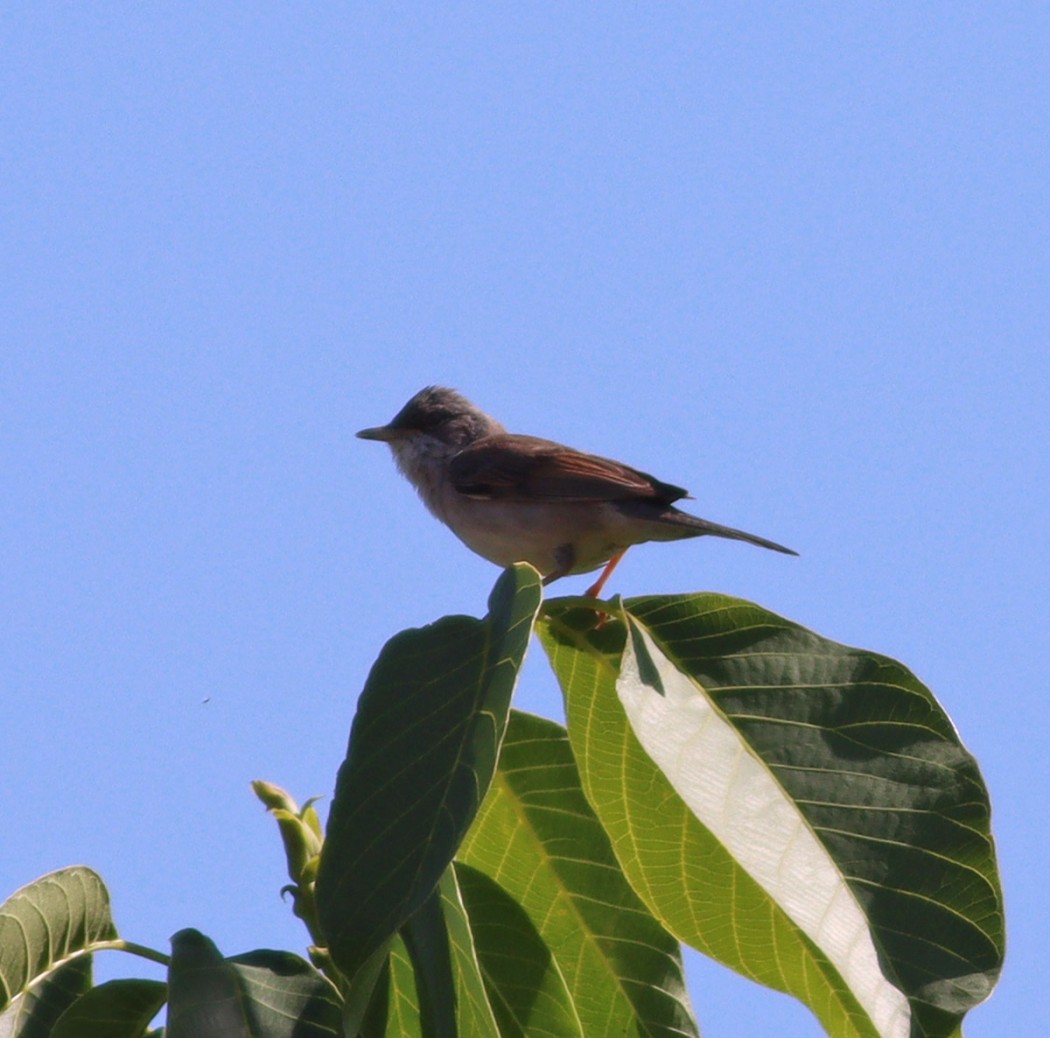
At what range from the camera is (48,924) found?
2.41 meters

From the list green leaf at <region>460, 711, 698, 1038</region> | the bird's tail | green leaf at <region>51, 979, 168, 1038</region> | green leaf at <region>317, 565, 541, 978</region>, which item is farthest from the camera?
the bird's tail

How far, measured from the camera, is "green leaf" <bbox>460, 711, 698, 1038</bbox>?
8.48 ft

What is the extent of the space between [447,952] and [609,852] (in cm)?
62

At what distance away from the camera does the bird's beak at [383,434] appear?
6.96 meters

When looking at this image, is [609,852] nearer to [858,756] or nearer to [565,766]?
[565,766]

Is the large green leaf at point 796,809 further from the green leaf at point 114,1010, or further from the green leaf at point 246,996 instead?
the green leaf at point 114,1010

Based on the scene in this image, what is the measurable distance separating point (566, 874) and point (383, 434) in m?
4.54

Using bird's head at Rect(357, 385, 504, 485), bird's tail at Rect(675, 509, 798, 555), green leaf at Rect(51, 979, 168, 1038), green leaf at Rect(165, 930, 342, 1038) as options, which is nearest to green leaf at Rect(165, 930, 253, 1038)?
green leaf at Rect(165, 930, 342, 1038)

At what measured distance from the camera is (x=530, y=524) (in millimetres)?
5793

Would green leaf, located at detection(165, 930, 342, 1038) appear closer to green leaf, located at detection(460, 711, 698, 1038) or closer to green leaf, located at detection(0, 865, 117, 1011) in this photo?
green leaf, located at detection(0, 865, 117, 1011)

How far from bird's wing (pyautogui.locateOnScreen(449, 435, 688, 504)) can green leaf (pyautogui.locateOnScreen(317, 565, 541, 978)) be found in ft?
10.9

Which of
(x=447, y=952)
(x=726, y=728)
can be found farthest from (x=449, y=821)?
(x=726, y=728)

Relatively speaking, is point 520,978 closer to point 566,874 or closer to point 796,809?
point 566,874

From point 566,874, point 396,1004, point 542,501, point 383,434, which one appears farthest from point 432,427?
point 396,1004
